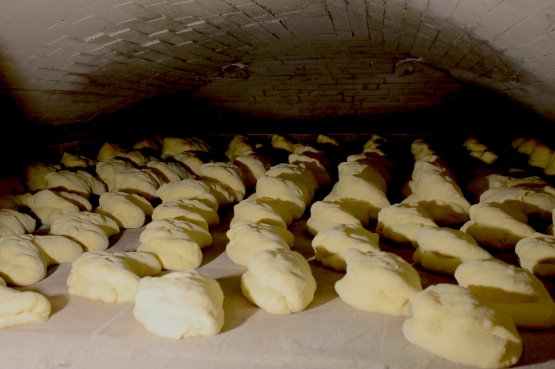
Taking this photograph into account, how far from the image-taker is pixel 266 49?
396cm

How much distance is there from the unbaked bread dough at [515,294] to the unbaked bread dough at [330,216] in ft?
2.54

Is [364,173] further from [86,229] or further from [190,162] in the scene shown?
[86,229]

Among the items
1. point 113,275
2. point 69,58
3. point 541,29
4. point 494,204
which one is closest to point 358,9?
point 541,29

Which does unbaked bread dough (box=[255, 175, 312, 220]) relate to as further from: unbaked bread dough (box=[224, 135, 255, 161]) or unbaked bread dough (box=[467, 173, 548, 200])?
unbaked bread dough (box=[224, 135, 255, 161])

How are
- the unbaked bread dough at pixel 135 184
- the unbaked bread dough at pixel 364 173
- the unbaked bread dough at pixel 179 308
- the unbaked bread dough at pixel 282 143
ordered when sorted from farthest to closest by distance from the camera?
the unbaked bread dough at pixel 282 143, the unbaked bread dough at pixel 135 184, the unbaked bread dough at pixel 364 173, the unbaked bread dough at pixel 179 308

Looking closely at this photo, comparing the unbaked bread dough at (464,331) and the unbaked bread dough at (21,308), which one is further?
the unbaked bread dough at (21,308)

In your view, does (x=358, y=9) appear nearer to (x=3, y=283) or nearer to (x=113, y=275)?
(x=113, y=275)

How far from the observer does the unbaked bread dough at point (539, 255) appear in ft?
6.20

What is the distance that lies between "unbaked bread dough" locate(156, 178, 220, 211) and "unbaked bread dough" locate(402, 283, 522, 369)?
1589 mm

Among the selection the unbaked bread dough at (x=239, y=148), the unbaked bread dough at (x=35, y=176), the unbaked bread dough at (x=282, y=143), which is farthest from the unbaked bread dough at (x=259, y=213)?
the unbaked bread dough at (x=282, y=143)

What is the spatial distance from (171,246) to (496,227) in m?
1.47

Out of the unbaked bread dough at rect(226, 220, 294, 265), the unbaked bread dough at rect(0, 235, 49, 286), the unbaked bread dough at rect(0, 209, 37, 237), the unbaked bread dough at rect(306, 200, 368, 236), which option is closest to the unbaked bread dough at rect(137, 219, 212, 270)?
the unbaked bread dough at rect(226, 220, 294, 265)

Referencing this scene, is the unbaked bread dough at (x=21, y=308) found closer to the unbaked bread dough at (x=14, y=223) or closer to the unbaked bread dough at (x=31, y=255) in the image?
the unbaked bread dough at (x=31, y=255)

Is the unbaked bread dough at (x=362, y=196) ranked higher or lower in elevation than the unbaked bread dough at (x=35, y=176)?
higher
